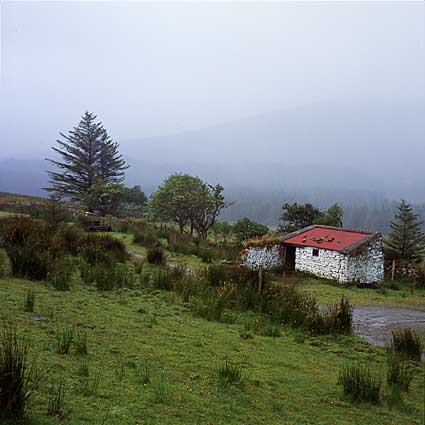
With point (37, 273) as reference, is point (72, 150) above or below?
above

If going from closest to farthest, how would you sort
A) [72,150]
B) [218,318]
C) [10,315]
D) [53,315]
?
[10,315]
[53,315]
[218,318]
[72,150]

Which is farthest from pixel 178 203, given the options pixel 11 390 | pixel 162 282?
pixel 11 390

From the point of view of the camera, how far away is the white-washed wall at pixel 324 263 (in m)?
18.1

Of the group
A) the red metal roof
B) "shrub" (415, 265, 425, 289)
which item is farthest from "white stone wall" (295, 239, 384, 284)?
"shrub" (415, 265, 425, 289)

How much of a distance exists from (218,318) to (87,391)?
4681 millimetres

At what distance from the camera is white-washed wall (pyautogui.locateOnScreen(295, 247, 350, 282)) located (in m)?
18.1

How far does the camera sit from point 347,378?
509 cm

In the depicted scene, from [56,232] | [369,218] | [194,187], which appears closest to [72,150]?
[194,187]

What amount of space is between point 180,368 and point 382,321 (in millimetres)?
7148

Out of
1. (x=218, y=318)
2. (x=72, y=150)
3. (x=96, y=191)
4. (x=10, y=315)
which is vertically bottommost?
(x=218, y=318)

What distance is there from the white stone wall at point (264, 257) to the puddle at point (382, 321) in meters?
7.18

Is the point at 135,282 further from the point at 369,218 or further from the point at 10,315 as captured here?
the point at 369,218

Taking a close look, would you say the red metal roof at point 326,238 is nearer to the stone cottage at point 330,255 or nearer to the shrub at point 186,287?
the stone cottage at point 330,255

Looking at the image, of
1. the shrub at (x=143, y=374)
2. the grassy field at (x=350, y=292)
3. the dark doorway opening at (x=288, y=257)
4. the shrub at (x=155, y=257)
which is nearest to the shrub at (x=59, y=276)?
the shrub at (x=143, y=374)
